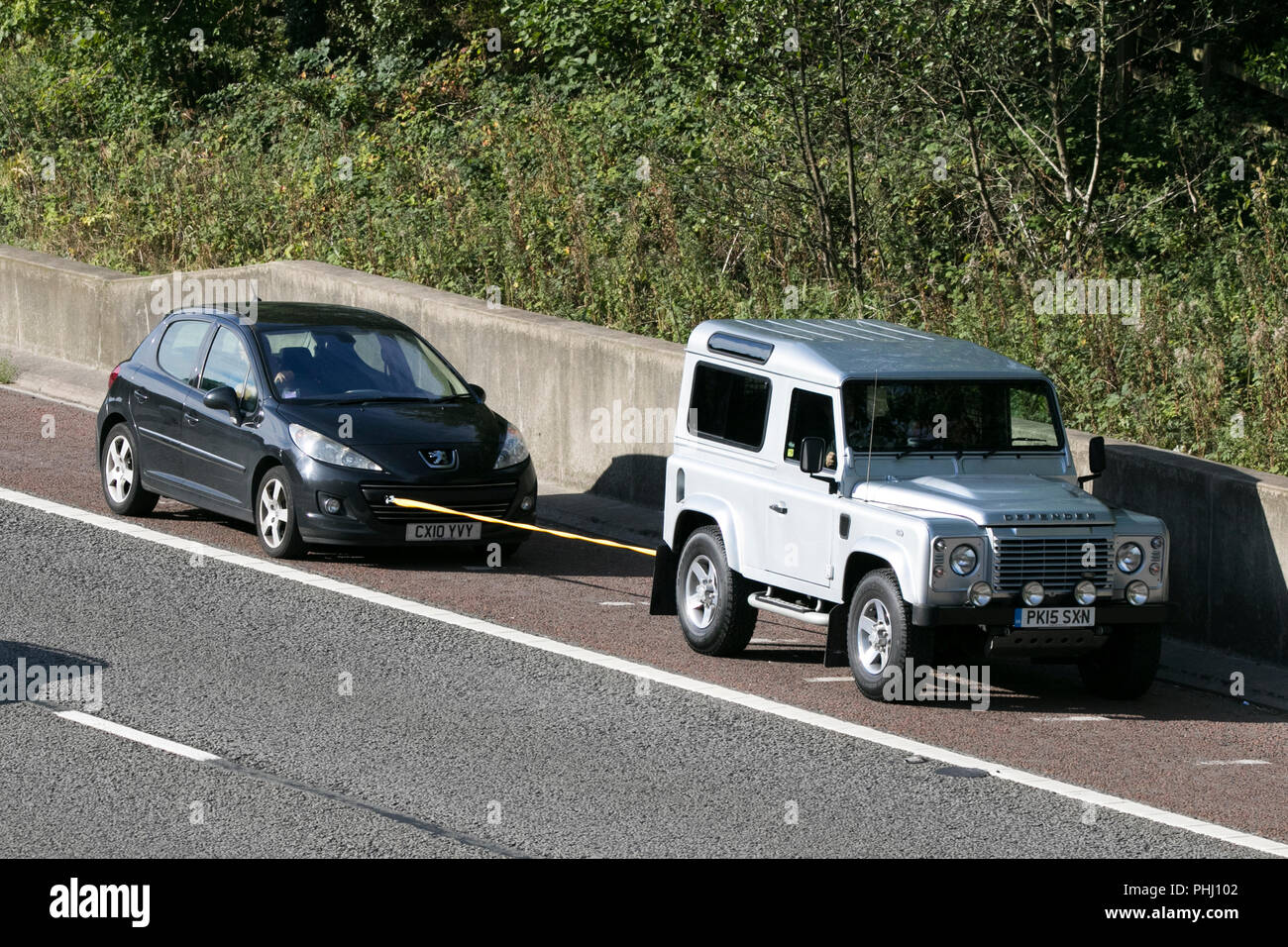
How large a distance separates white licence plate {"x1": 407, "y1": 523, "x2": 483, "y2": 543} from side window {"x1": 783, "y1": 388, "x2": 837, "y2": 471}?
10.9 feet

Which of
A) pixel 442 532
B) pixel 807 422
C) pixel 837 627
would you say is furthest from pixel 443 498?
pixel 837 627

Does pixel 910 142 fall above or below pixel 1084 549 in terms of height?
above

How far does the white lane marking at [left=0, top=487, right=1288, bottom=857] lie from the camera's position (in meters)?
8.93

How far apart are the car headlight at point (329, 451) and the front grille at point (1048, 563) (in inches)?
203

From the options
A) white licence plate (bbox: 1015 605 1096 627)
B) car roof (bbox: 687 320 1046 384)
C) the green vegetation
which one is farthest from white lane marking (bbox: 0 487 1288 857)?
the green vegetation

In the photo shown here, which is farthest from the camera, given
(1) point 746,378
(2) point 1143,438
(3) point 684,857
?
(2) point 1143,438

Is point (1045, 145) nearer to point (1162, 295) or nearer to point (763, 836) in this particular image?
point (1162, 295)

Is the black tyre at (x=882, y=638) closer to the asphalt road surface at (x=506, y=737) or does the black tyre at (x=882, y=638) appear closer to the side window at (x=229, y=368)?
the asphalt road surface at (x=506, y=737)

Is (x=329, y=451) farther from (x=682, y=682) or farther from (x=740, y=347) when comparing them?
(x=682, y=682)

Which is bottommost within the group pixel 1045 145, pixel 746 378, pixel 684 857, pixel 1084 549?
pixel 684 857

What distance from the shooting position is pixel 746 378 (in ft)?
39.4

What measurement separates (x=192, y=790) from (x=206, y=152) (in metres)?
18.8

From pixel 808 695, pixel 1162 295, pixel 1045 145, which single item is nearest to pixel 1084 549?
pixel 808 695

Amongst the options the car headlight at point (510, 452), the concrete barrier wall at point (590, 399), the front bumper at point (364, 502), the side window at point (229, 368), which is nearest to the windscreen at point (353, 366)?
the side window at point (229, 368)
